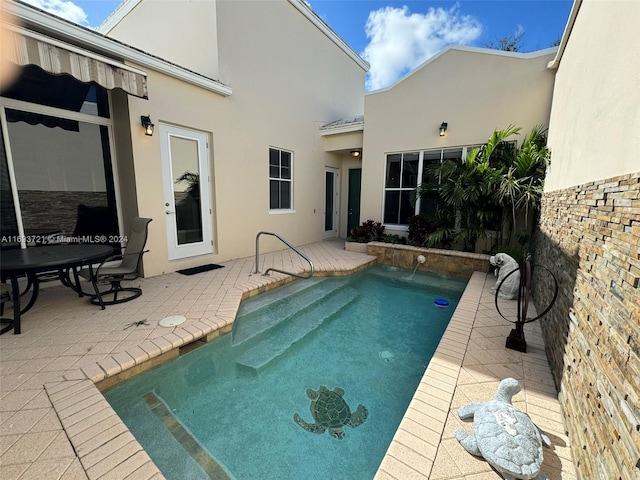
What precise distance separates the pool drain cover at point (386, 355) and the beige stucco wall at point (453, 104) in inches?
210

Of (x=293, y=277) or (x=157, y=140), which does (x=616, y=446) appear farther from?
(x=157, y=140)

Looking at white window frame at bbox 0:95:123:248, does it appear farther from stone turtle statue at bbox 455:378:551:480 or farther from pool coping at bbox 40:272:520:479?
stone turtle statue at bbox 455:378:551:480

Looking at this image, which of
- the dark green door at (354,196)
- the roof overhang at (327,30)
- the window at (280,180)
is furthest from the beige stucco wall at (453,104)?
the roof overhang at (327,30)

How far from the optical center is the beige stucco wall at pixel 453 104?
6.12 meters

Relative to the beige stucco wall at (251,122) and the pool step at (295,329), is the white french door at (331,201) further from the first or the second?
the pool step at (295,329)

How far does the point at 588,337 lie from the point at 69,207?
6.86 m

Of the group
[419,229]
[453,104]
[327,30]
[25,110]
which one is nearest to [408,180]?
[419,229]

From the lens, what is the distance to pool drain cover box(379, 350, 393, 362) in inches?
132

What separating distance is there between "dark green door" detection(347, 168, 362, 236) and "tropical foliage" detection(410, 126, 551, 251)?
3090 mm

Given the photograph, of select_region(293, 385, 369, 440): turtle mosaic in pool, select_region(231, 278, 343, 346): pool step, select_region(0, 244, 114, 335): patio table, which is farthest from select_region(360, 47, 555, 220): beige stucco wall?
select_region(0, 244, 114, 335): patio table

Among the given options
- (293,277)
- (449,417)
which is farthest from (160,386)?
(293,277)

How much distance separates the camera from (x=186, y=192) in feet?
19.1

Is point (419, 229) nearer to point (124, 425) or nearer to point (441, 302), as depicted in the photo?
point (441, 302)

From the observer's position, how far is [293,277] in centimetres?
562
